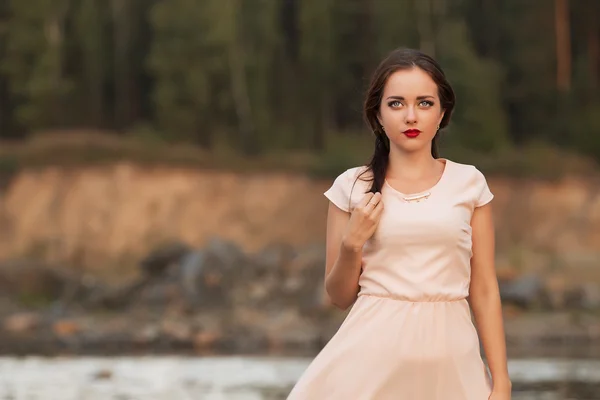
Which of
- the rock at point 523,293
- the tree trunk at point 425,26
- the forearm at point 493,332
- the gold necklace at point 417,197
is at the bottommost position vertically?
the rock at point 523,293

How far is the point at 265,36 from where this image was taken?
141 feet

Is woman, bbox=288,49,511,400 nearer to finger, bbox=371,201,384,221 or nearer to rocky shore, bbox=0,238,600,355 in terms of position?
finger, bbox=371,201,384,221

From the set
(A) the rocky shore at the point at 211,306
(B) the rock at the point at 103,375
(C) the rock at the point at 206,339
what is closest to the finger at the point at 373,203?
(B) the rock at the point at 103,375

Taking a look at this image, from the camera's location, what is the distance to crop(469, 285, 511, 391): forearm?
4234 millimetres

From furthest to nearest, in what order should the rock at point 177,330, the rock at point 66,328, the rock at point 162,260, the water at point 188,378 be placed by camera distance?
the rock at point 162,260
the rock at point 66,328
the rock at point 177,330
the water at point 188,378

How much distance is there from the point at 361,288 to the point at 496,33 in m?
39.6

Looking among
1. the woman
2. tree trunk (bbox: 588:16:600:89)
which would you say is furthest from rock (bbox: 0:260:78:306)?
the woman

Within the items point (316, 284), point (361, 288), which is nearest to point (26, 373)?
point (361, 288)

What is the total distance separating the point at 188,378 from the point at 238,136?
25.5 m

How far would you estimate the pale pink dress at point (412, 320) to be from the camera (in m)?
4.17

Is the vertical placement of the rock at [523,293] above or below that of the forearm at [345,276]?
below

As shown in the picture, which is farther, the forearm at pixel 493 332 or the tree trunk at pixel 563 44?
the tree trunk at pixel 563 44

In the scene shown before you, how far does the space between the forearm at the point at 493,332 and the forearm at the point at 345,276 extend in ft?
1.14

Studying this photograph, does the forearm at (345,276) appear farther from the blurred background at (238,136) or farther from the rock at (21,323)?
the blurred background at (238,136)
